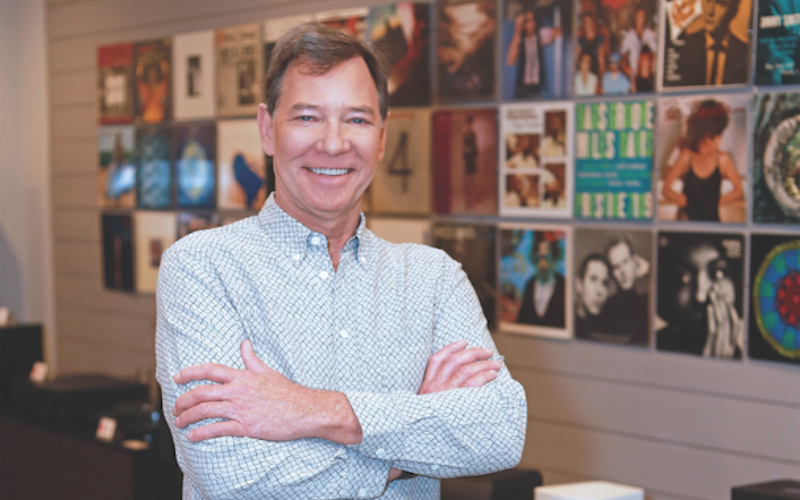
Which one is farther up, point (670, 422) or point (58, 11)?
point (58, 11)

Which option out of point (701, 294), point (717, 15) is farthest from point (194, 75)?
point (701, 294)

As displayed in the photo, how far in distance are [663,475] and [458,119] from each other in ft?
5.33

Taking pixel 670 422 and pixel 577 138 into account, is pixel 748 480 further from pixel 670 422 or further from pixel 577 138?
pixel 577 138

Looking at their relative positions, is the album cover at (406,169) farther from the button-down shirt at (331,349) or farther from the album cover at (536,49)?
the button-down shirt at (331,349)

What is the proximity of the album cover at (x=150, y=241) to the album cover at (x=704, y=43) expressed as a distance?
120 inches

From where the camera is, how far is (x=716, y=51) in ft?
9.34

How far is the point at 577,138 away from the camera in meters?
3.24

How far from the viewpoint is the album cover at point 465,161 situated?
3521mm

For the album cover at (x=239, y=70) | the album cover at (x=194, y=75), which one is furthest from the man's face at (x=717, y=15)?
the album cover at (x=194, y=75)

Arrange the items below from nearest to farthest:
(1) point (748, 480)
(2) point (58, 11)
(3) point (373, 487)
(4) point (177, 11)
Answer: (3) point (373, 487) < (1) point (748, 480) < (4) point (177, 11) < (2) point (58, 11)

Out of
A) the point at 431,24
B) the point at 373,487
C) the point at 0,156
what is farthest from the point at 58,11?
the point at 373,487

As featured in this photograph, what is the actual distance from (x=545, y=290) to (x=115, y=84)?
3.23 metres

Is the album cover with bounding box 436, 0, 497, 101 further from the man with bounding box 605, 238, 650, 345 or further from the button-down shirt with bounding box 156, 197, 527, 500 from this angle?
the button-down shirt with bounding box 156, 197, 527, 500

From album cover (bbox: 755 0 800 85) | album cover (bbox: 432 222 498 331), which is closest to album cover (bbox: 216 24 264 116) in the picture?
album cover (bbox: 432 222 498 331)
